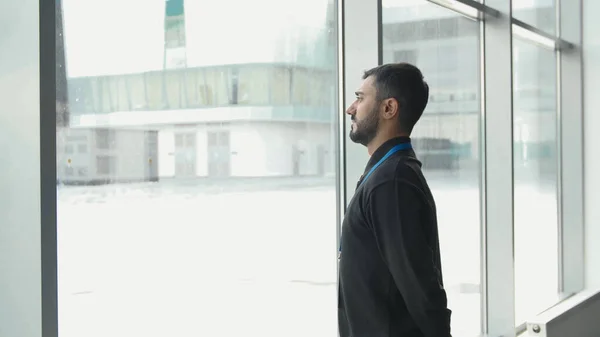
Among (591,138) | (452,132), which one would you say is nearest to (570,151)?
(591,138)

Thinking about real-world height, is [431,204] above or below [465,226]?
above

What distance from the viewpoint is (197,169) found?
2.96 meters

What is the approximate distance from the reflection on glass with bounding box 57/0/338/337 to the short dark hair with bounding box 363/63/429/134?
1.04 m

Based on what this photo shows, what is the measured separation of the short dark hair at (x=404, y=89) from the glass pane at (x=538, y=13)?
357cm

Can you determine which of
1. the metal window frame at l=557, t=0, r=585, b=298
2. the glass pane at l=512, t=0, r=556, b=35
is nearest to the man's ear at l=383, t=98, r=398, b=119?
the glass pane at l=512, t=0, r=556, b=35

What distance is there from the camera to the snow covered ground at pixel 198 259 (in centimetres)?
247

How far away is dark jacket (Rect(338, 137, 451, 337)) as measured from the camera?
1.75 meters

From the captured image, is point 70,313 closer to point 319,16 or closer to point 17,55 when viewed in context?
point 17,55

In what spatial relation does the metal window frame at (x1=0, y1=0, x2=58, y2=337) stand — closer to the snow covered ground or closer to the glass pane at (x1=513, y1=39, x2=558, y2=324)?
the snow covered ground

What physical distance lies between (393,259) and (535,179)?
4.43m

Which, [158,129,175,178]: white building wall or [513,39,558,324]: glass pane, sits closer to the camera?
[158,129,175,178]: white building wall

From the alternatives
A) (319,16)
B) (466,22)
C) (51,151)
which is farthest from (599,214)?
(51,151)

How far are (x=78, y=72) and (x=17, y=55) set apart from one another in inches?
22.4

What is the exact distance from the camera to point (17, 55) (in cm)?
179
